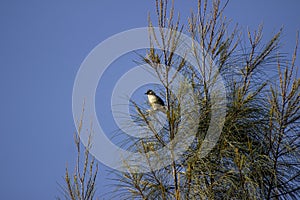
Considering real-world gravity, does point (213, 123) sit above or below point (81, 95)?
below

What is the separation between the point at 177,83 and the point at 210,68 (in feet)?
1.00

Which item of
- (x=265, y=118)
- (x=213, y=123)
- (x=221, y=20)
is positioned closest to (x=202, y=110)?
(x=213, y=123)

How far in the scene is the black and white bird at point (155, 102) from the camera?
11.3 ft

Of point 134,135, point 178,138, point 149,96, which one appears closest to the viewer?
point 178,138

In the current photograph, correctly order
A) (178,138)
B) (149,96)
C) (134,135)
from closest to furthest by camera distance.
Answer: (178,138), (134,135), (149,96)

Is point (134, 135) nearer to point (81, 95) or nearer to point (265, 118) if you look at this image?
point (81, 95)

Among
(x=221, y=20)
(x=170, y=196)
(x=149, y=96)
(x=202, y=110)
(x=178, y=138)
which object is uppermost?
(x=221, y=20)

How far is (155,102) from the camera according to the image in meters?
3.71

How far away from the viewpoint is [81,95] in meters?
3.69

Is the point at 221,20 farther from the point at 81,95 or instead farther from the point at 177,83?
the point at 81,95

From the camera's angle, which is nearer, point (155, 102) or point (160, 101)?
point (160, 101)

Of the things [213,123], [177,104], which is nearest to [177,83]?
[177,104]

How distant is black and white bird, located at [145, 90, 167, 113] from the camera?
3441 mm

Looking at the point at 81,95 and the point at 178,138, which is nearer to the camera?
the point at 178,138
